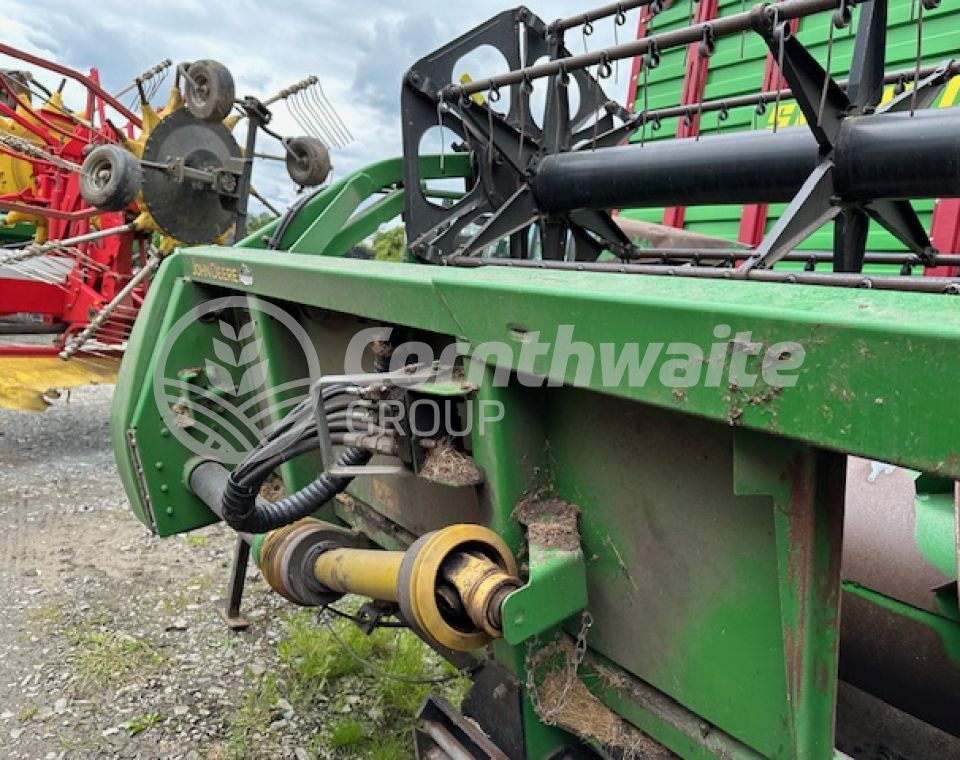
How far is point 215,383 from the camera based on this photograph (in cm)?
245

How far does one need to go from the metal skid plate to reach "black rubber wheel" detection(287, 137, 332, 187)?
0.90m

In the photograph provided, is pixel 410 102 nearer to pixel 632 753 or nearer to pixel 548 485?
pixel 548 485

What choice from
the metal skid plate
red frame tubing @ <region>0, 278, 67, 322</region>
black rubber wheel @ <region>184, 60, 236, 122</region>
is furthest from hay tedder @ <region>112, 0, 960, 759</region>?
red frame tubing @ <region>0, 278, 67, 322</region>

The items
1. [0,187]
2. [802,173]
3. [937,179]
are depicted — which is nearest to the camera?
[937,179]

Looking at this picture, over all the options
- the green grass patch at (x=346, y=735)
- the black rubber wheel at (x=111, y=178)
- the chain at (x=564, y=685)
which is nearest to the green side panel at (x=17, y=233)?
the black rubber wheel at (x=111, y=178)

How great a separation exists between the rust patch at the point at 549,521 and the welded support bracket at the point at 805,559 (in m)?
0.40

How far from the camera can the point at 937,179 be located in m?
1.74

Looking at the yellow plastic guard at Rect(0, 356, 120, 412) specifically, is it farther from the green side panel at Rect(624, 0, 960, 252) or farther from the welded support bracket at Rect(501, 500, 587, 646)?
the welded support bracket at Rect(501, 500, 587, 646)

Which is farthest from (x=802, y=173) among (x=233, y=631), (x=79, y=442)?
(x=79, y=442)

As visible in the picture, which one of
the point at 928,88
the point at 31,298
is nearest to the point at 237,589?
the point at 928,88

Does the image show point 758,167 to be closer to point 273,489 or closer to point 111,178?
point 273,489

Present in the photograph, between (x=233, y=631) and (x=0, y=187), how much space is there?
5143 mm

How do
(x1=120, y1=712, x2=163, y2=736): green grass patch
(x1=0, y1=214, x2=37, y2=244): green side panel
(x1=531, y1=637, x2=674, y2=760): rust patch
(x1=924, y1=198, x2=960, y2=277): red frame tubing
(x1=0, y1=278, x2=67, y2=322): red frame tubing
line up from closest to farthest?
1. (x1=531, y1=637, x2=674, y2=760): rust patch
2. (x1=120, y1=712, x2=163, y2=736): green grass patch
3. (x1=924, y1=198, x2=960, y2=277): red frame tubing
4. (x1=0, y1=278, x2=67, y2=322): red frame tubing
5. (x1=0, y1=214, x2=37, y2=244): green side panel

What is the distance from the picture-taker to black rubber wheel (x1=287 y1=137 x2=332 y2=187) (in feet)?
11.8
